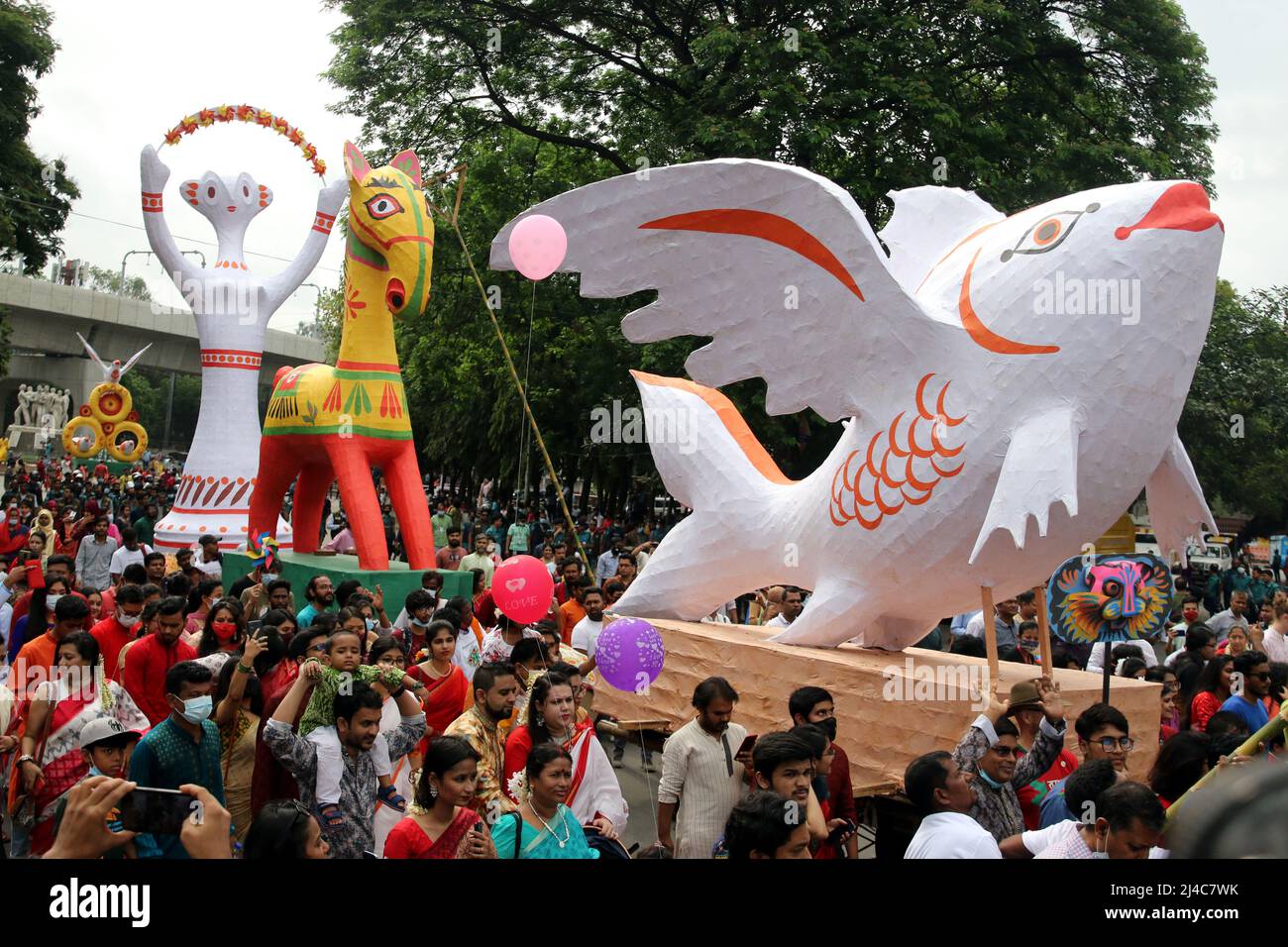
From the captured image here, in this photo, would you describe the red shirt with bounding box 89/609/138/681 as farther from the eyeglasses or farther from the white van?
the white van

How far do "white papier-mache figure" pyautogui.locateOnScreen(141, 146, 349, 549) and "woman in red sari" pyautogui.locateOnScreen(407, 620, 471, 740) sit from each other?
906 centimetres

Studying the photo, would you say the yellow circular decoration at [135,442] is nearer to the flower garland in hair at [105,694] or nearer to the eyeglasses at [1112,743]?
the flower garland in hair at [105,694]

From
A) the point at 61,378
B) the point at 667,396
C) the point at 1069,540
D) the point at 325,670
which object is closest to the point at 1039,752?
the point at 1069,540

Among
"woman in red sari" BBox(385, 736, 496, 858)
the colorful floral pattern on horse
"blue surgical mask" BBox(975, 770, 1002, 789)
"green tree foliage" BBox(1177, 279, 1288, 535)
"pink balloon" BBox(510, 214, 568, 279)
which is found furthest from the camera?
"green tree foliage" BBox(1177, 279, 1288, 535)

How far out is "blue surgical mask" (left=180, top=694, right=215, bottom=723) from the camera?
3992mm

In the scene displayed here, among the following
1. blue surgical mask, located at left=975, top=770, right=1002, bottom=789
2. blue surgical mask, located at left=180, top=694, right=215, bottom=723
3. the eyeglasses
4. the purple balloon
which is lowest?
blue surgical mask, located at left=975, top=770, right=1002, bottom=789

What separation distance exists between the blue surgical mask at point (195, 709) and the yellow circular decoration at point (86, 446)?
19.9 m

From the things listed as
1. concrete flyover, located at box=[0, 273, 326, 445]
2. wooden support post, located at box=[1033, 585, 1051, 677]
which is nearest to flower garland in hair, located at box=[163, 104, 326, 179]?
wooden support post, located at box=[1033, 585, 1051, 677]

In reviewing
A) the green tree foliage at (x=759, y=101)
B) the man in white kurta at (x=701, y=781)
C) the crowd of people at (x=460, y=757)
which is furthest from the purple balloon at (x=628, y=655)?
the green tree foliage at (x=759, y=101)

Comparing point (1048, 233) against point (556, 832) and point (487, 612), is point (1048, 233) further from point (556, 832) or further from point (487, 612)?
point (487, 612)

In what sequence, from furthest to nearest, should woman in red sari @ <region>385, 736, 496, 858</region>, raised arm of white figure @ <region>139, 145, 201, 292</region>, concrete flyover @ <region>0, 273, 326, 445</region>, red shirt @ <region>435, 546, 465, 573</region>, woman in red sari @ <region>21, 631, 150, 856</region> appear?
1. concrete flyover @ <region>0, 273, 326, 445</region>
2. raised arm of white figure @ <region>139, 145, 201, 292</region>
3. red shirt @ <region>435, 546, 465, 573</region>
4. woman in red sari @ <region>21, 631, 150, 856</region>
5. woman in red sari @ <region>385, 736, 496, 858</region>

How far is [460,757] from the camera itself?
3.40 m

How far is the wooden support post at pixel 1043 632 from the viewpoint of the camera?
6.45m

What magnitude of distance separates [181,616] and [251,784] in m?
1.45
